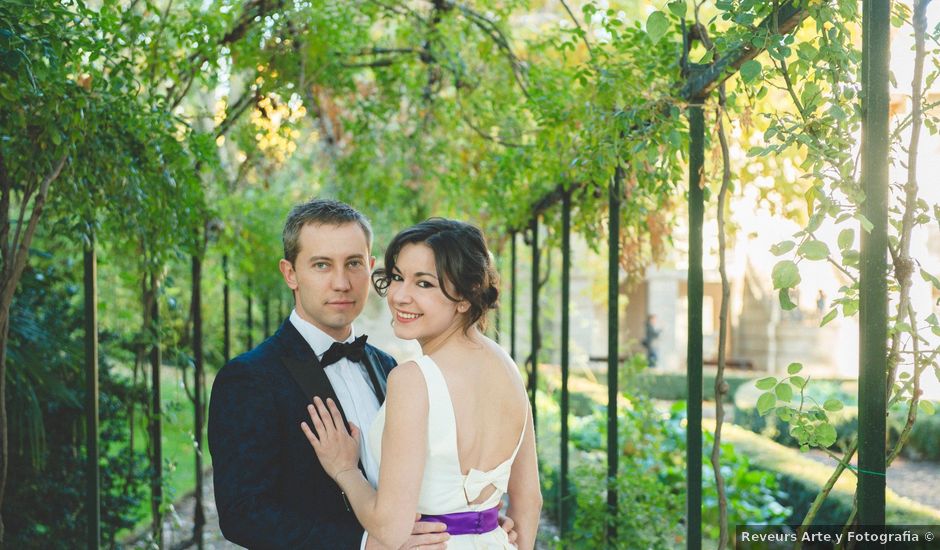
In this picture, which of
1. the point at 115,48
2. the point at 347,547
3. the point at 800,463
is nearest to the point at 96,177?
the point at 115,48

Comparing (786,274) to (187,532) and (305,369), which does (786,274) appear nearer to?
(305,369)

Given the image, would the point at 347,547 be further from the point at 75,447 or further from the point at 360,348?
the point at 75,447

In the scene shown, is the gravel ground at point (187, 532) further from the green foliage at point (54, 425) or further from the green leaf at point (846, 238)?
the green leaf at point (846, 238)

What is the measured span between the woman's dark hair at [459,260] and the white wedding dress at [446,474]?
168mm

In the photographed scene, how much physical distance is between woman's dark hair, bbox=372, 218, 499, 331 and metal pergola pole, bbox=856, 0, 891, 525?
84 centimetres

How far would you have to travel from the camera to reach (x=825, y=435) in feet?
4.87

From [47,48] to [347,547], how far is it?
140 cm

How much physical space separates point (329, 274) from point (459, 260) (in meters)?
0.43

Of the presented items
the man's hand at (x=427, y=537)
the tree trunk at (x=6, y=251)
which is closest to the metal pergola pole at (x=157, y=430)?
the tree trunk at (x=6, y=251)

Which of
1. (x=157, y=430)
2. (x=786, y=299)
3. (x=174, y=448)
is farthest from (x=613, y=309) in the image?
(x=174, y=448)

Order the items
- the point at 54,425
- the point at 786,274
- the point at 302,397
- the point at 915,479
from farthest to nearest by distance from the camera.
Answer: the point at 915,479, the point at 54,425, the point at 302,397, the point at 786,274

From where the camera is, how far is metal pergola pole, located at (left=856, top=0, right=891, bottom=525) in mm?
1160

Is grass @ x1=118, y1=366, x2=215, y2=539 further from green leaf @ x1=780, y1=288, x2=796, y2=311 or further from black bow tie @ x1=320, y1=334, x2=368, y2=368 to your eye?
green leaf @ x1=780, y1=288, x2=796, y2=311

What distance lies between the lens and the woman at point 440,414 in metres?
1.70
